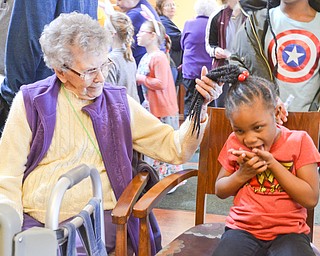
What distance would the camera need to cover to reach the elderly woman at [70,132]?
1617 millimetres

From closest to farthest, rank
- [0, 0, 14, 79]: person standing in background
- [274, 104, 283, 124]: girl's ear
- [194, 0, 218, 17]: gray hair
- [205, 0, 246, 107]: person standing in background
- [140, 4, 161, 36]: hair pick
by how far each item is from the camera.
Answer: [274, 104, 283, 124]: girl's ear
[0, 0, 14, 79]: person standing in background
[140, 4, 161, 36]: hair pick
[205, 0, 246, 107]: person standing in background
[194, 0, 218, 17]: gray hair

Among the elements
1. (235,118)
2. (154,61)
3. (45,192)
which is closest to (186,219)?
(154,61)

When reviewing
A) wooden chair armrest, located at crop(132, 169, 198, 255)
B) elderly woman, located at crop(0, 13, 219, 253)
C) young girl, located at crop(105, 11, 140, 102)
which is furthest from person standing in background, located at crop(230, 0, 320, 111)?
young girl, located at crop(105, 11, 140, 102)

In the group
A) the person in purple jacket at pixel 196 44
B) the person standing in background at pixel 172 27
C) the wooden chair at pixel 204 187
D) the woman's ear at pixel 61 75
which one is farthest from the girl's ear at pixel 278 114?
the person standing in background at pixel 172 27

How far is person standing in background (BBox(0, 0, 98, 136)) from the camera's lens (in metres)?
1.82

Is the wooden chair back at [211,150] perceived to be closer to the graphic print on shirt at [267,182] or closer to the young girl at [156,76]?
the graphic print on shirt at [267,182]

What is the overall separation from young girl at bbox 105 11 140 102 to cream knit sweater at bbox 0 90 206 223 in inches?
42.0

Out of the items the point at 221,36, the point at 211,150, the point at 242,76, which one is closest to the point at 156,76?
the point at 221,36

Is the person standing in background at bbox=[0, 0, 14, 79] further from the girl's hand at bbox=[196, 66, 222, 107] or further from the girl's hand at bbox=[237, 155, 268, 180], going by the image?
the girl's hand at bbox=[237, 155, 268, 180]

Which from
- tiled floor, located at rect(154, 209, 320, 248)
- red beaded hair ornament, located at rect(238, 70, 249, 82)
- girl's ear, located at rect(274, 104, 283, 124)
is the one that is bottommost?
tiled floor, located at rect(154, 209, 320, 248)

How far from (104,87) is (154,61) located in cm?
144

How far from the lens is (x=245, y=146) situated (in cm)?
149

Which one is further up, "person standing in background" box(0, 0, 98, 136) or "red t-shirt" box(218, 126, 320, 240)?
"person standing in background" box(0, 0, 98, 136)

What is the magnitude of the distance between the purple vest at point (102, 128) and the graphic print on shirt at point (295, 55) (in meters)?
0.65
